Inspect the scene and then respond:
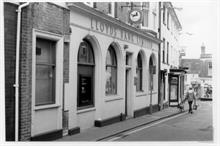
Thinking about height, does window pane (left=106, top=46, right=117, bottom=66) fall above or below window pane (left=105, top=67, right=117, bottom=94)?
above

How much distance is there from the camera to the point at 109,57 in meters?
8.16

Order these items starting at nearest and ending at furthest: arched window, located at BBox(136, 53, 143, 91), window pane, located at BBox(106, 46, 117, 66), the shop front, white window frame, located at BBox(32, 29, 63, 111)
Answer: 1. white window frame, located at BBox(32, 29, 63, 111)
2. the shop front
3. window pane, located at BBox(106, 46, 117, 66)
4. arched window, located at BBox(136, 53, 143, 91)

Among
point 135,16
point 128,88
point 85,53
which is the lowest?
point 128,88

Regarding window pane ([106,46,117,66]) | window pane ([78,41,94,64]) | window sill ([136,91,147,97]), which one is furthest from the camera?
window sill ([136,91,147,97])

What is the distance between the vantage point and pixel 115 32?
308 inches

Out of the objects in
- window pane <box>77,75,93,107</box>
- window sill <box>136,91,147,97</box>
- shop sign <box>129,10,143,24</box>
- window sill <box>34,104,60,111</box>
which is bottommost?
window sill <box>136,91,147,97</box>

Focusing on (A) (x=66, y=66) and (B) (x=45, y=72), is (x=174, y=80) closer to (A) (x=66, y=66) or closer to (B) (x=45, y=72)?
(A) (x=66, y=66)

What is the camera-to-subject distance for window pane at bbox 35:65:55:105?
196 inches

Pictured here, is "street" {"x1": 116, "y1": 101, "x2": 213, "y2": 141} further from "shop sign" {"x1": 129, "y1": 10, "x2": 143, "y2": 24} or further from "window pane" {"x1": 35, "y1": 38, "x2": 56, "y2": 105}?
"shop sign" {"x1": 129, "y1": 10, "x2": 143, "y2": 24}

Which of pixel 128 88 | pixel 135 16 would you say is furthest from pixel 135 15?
pixel 128 88

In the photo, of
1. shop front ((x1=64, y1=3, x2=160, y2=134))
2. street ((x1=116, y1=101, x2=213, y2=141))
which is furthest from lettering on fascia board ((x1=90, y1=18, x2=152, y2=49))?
street ((x1=116, y1=101, x2=213, y2=141))

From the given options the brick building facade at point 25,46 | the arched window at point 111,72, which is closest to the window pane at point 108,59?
the arched window at point 111,72

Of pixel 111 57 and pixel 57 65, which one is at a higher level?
pixel 111 57

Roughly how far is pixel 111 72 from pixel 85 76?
5.88 ft
